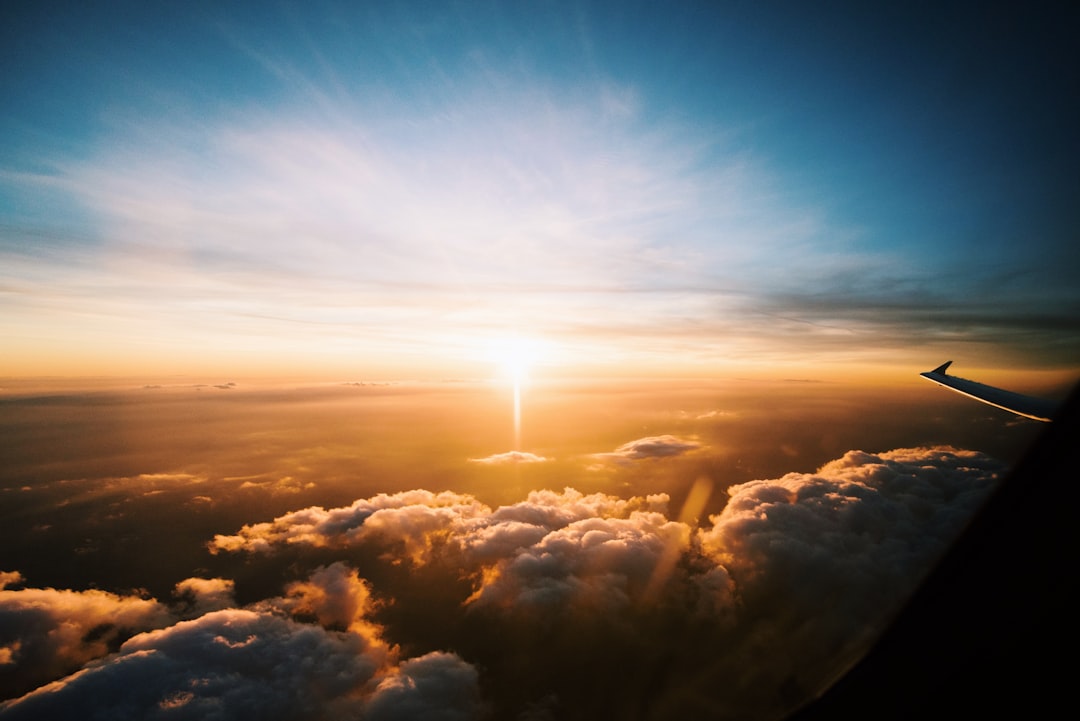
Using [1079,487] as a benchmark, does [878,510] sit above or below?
below

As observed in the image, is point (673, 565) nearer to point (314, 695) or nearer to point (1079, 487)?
point (314, 695)

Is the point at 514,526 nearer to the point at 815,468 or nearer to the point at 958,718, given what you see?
the point at 958,718

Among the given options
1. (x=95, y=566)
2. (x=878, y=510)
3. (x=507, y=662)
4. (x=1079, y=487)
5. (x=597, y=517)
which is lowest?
(x=507, y=662)

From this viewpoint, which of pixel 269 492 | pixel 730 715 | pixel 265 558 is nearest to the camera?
pixel 730 715

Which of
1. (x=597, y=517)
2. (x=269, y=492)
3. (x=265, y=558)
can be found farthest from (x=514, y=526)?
(x=269, y=492)

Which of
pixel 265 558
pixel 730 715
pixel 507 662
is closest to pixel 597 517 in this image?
pixel 507 662

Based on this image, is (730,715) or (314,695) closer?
(314,695)

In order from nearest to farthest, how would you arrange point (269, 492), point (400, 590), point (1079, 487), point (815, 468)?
point (1079, 487), point (400, 590), point (815, 468), point (269, 492)
